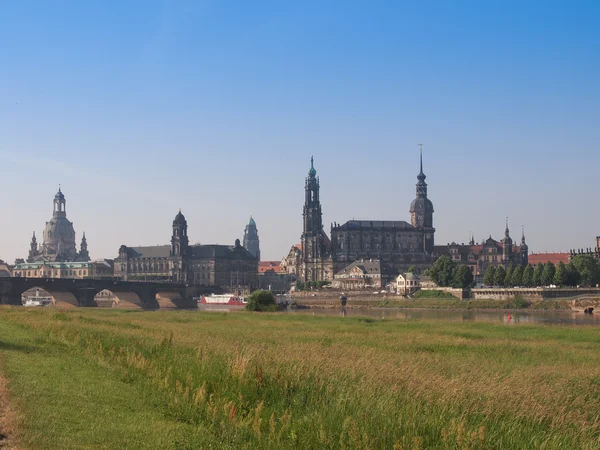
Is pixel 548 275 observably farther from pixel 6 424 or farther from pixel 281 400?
pixel 6 424

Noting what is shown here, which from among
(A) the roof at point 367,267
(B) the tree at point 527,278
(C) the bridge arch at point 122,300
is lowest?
(C) the bridge arch at point 122,300

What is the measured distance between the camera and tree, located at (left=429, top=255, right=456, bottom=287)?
145m

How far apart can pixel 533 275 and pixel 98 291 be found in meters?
72.3

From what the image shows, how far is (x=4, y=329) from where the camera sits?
33500mm

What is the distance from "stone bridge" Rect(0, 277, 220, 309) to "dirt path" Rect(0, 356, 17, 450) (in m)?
105

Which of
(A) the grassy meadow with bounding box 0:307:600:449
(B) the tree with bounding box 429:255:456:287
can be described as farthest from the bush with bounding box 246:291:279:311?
(A) the grassy meadow with bounding box 0:307:600:449

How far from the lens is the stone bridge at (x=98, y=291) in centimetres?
11506

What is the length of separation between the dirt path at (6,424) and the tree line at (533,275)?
399 feet

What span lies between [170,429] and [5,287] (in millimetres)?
109365

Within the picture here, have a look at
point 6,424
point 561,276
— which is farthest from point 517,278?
point 6,424

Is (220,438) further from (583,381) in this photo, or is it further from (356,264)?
(356,264)

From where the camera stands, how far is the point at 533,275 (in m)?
134

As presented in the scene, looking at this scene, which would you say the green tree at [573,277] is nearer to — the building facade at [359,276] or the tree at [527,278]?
the tree at [527,278]

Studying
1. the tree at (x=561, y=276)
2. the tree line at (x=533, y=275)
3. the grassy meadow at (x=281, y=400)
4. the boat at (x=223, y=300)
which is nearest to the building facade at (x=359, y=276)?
the tree line at (x=533, y=275)
